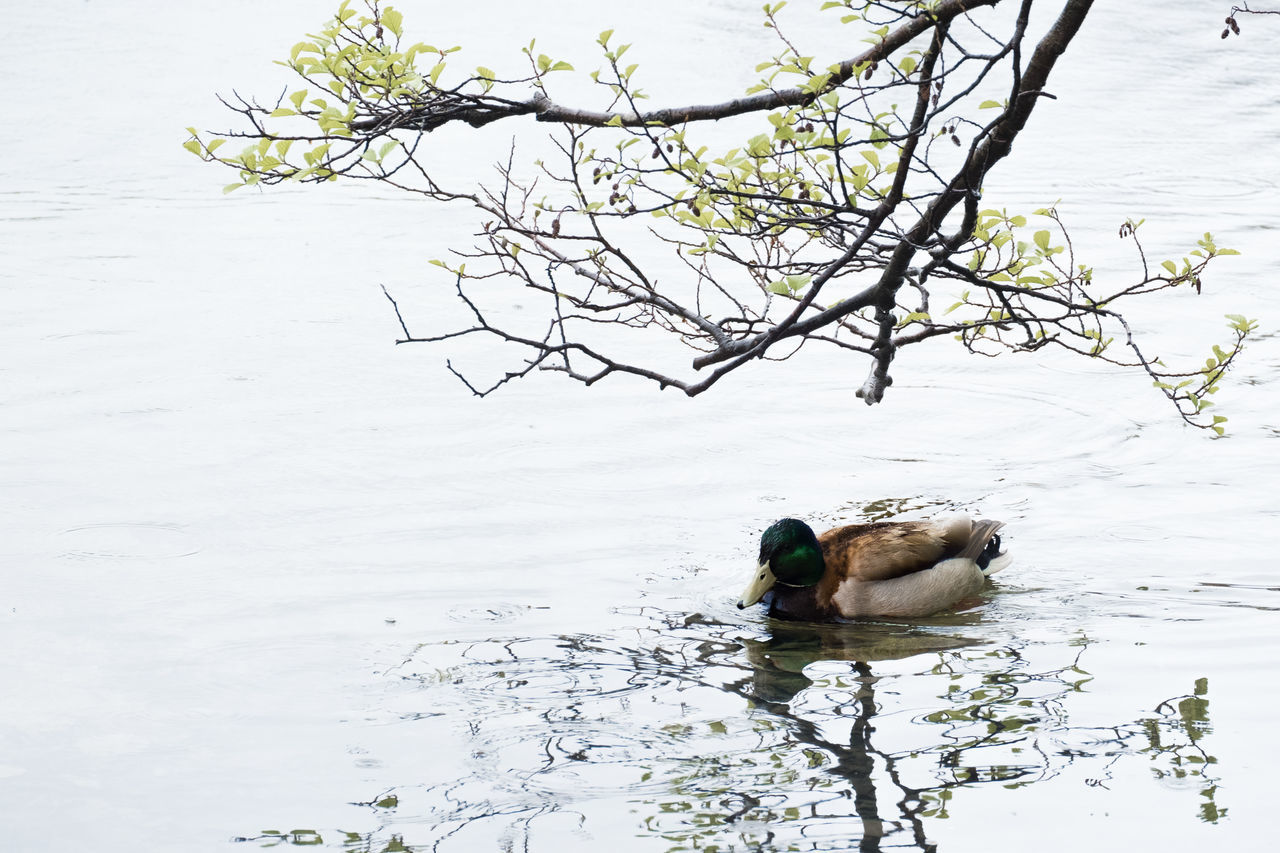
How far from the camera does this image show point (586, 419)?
858cm

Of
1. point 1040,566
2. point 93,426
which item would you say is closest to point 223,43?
point 93,426

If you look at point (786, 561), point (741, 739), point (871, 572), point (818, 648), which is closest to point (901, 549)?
point (871, 572)

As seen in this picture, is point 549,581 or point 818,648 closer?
point 818,648

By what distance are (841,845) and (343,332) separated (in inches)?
251

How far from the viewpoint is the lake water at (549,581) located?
454 cm

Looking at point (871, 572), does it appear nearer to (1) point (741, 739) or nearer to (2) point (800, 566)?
(2) point (800, 566)

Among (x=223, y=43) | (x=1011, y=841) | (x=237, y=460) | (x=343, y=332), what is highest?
(x=223, y=43)

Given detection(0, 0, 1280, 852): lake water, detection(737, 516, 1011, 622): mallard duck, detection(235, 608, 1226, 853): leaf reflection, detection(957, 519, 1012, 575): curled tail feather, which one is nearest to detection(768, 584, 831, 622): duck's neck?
detection(737, 516, 1011, 622): mallard duck

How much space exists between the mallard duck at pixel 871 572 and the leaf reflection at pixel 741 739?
14.4 inches

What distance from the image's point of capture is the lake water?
454cm

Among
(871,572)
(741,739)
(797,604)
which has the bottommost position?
(741,739)

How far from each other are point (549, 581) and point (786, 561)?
3.29 feet

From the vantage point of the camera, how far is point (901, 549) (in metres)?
6.57

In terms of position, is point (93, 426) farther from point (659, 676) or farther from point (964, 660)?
point (964, 660)
